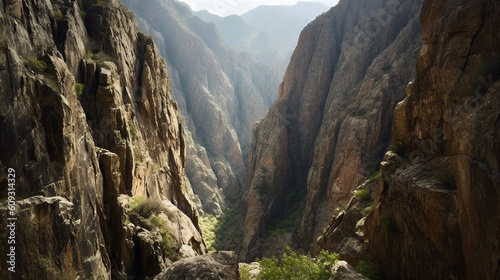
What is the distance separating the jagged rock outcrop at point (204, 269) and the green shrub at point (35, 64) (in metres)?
10.5

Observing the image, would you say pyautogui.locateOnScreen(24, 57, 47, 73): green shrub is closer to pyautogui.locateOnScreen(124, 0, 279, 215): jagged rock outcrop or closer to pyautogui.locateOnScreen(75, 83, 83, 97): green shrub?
pyautogui.locateOnScreen(75, 83, 83, 97): green shrub

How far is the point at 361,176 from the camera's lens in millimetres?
39875

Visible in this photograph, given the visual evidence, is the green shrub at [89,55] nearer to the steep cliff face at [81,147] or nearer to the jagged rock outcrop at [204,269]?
the steep cliff face at [81,147]

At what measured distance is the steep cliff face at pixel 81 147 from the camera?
36.3 ft

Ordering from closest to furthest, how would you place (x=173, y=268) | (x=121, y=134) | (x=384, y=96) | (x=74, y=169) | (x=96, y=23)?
(x=173, y=268), (x=74, y=169), (x=121, y=134), (x=96, y=23), (x=384, y=96)

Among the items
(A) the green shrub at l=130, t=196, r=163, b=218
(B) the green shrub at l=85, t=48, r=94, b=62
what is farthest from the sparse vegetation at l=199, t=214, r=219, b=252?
(B) the green shrub at l=85, t=48, r=94, b=62

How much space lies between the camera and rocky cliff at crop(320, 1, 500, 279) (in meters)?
→ 8.66

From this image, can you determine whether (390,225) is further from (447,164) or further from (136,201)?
(136,201)

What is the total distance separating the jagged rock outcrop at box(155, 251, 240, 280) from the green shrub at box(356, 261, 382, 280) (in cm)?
575

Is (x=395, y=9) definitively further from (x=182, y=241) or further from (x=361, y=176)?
(x=182, y=241)

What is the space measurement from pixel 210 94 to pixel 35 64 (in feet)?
314

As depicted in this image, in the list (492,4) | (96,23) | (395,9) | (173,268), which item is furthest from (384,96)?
(173,268)

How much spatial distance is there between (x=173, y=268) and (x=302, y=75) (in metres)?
62.8

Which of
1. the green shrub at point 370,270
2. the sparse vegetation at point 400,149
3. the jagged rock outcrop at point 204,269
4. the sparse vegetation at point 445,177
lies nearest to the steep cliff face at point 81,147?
the jagged rock outcrop at point 204,269
